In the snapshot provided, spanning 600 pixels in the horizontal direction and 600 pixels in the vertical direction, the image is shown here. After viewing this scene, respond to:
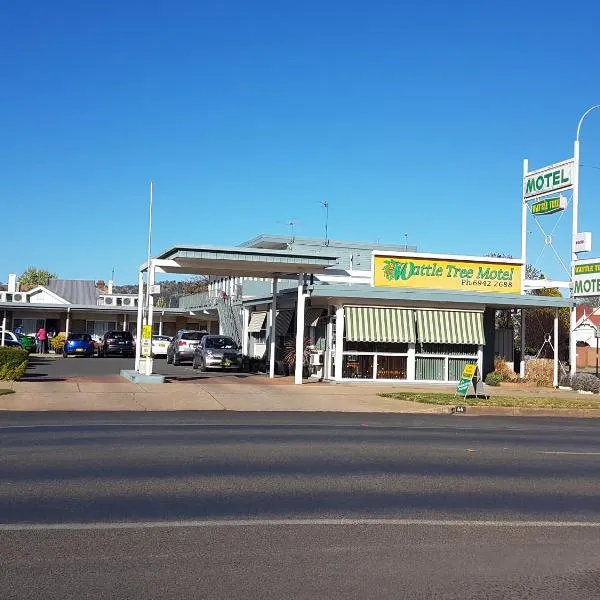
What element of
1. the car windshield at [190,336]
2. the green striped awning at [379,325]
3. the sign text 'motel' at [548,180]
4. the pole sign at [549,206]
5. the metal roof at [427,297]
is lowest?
the car windshield at [190,336]

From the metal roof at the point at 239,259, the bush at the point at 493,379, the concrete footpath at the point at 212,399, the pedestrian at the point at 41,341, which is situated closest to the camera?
the concrete footpath at the point at 212,399

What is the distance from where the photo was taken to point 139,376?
1022 inches

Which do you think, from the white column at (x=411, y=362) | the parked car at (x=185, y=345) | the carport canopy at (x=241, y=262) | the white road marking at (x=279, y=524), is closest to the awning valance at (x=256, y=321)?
the parked car at (x=185, y=345)

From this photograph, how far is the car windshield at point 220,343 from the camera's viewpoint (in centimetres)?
3450

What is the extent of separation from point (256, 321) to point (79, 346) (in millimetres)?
13639

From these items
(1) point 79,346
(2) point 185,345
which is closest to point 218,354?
(2) point 185,345

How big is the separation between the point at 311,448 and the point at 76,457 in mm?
3583

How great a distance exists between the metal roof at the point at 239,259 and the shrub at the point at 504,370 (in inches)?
317

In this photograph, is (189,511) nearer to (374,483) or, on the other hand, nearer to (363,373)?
(374,483)

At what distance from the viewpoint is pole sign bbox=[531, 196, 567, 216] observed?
3173cm

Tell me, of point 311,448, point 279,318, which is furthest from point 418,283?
point 311,448

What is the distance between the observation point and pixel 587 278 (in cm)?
3152

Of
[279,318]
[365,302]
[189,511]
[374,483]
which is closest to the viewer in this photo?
[189,511]

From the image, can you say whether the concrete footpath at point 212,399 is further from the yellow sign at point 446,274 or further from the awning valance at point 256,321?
the awning valance at point 256,321
